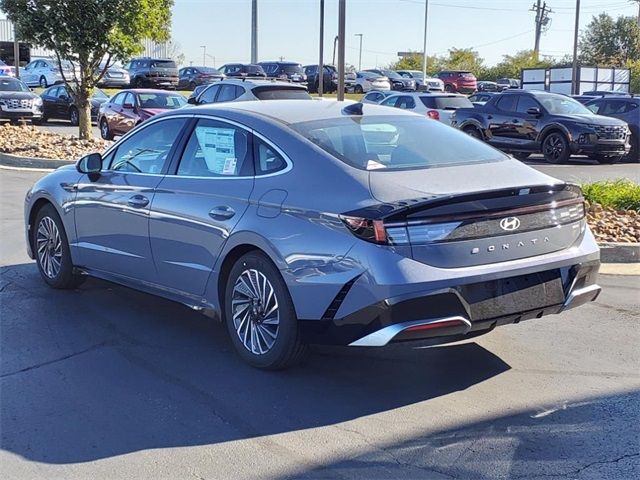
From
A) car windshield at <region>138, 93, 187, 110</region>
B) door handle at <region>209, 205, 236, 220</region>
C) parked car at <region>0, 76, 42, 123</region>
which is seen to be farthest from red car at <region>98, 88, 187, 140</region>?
door handle at <region>209, 205, 236, 220</region>

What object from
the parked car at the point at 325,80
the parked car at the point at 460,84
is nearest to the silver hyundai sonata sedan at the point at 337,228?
the parked car at the point at 325,80

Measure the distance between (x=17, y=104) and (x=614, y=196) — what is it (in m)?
19.6

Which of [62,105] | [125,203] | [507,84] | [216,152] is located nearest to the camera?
[216,152]

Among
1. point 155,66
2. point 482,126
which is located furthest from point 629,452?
point 155,66

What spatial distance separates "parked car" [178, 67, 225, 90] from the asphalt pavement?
126ft

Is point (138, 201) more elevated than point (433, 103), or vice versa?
point (433, 103)

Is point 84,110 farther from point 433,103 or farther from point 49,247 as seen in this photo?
point 49,247

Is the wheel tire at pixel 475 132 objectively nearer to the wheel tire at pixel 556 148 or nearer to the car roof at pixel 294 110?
the wheel tire at pixel 556 148

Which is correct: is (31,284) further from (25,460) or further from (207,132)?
(25,460)

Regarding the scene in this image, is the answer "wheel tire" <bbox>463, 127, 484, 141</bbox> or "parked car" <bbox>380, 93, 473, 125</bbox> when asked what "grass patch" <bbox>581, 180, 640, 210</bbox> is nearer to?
"wheel tire" <bbox>463, 127, 484, 141</bbox>

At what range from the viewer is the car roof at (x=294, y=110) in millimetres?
5402

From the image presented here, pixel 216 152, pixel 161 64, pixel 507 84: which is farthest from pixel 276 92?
pixel 507 84

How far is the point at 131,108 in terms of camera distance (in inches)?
795

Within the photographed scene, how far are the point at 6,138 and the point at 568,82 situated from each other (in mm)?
27997
